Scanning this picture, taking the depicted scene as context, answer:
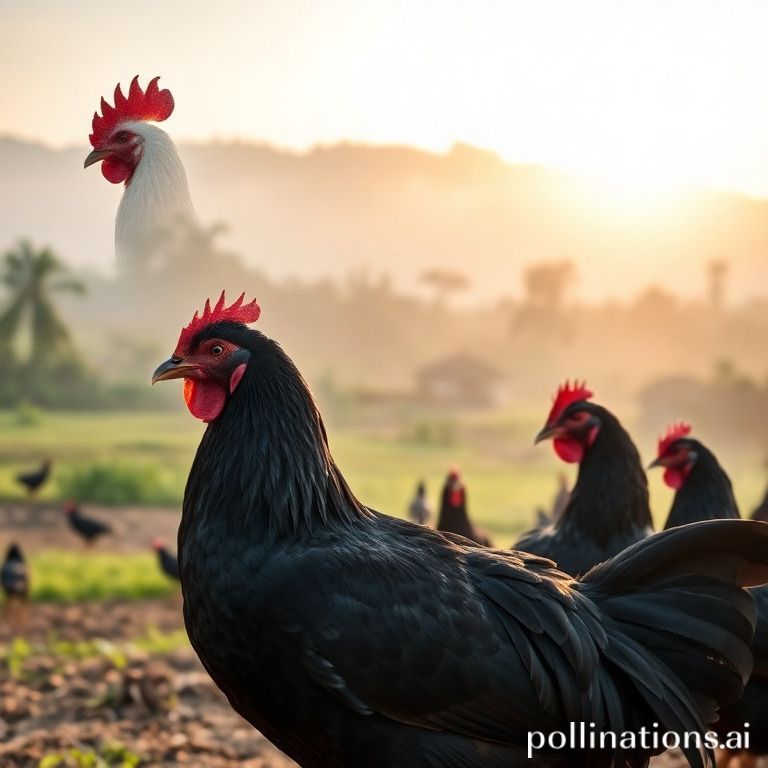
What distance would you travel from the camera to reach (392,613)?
2.51 metres

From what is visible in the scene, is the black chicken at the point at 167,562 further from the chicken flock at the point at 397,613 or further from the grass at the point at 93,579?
the chicken flock at the point at 397,613

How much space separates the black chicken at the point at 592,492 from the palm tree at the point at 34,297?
31.3ft

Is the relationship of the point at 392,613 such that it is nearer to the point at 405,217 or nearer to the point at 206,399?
the point at 206,399

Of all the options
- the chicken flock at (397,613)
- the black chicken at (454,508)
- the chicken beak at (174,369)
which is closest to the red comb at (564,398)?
the black chicken at (454,508)

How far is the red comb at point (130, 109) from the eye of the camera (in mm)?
3820

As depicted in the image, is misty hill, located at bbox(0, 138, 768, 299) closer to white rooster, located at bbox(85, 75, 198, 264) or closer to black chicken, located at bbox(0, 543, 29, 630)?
black chicken, located at bbox(0, 543, 29, 630)

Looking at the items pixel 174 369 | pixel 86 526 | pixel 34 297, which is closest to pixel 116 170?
pixel 174 369

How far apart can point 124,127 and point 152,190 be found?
46 centimetres

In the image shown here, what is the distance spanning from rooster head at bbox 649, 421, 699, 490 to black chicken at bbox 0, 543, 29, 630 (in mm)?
5396

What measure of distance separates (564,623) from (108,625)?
596cm

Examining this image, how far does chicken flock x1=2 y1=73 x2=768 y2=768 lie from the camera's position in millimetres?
2492

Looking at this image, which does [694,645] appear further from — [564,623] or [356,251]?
[356,251]

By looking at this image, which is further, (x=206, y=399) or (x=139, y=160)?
(x=139, y=160)

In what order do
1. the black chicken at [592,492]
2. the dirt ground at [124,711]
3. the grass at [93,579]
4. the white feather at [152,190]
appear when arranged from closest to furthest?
the white feather at [152,190], the black chicken at [592,492], the dirt ground at [124,711], the grass at [93,579]
